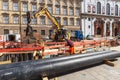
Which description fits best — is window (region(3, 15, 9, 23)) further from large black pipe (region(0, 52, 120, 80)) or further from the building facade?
large black pipe (region(0, 52, 120, 80))

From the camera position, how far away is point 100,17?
5484 cm

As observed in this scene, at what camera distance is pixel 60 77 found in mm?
9344

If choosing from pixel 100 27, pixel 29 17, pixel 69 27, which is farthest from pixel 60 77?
pixel 100 27

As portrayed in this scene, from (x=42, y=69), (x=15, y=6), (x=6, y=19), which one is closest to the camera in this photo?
(x=42, y=69)

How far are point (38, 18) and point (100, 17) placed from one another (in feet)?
58.8

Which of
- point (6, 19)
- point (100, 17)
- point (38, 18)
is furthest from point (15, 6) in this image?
point (100, 17)

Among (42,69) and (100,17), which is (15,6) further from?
(42,69)

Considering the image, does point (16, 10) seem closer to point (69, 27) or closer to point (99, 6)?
point (69, 27)

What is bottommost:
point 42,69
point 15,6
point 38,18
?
point 42,69

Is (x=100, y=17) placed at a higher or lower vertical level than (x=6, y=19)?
higher

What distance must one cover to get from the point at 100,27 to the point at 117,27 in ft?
24.2

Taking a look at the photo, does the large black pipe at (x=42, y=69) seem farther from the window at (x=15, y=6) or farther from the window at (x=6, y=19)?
the window at (x=15, y=6)

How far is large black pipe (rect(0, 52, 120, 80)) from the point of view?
7.36 meters

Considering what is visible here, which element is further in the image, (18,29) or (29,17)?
(18,29)
